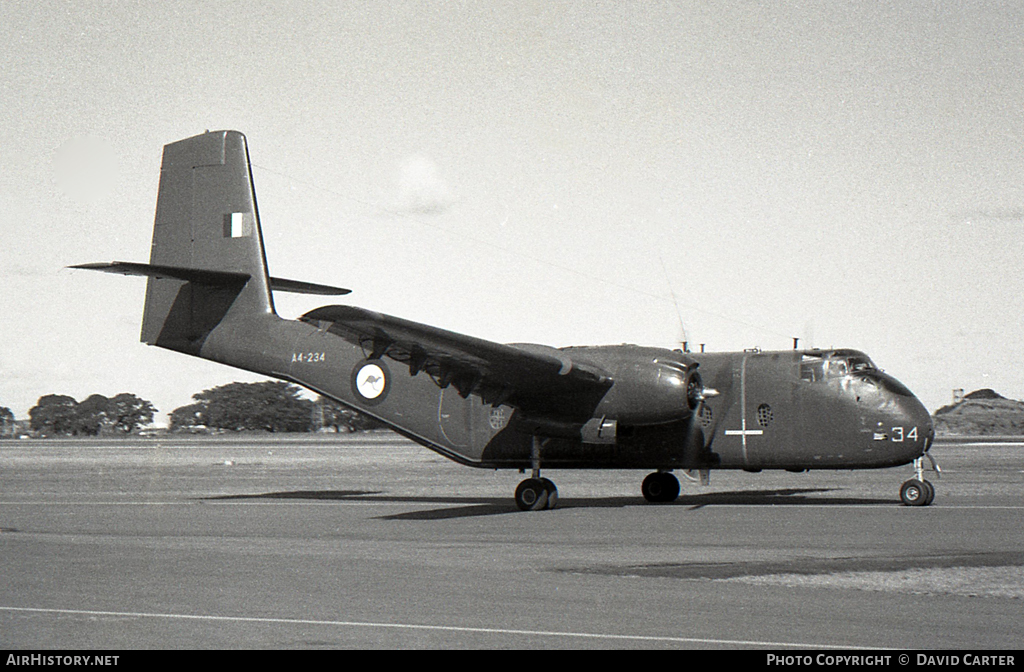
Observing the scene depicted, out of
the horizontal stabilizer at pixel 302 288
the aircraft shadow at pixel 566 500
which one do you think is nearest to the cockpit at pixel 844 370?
the aircraft shadow at pixel 566 500

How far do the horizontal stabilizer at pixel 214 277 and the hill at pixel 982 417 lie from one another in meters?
117

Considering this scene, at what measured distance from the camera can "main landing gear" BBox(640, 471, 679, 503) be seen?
24.5 meters

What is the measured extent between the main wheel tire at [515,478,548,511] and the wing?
151cm

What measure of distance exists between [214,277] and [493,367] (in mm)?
8400

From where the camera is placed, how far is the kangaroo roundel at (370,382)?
2492 cm

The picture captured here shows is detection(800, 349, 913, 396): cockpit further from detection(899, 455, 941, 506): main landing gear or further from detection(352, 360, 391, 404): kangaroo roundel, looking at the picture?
detection(352, 360, 391, 404): kangaroo roundel

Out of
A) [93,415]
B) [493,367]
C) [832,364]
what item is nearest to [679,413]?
[832,364]

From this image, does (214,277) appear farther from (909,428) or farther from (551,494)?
(909,428)

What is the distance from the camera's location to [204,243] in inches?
1061

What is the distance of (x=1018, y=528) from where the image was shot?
672 inches

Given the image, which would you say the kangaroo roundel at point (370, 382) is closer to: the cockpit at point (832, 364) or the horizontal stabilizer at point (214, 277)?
the horizontal stabilizer at point (214, 277)

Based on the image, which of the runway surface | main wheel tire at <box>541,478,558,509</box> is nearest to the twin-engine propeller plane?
main wheel tire at <box>541,478,558,509</box>

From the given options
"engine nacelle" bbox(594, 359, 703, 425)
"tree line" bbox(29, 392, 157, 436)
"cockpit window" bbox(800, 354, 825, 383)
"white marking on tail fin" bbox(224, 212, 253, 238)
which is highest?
"white marking on tail fin" bbox(224, 212, 253, 238)
